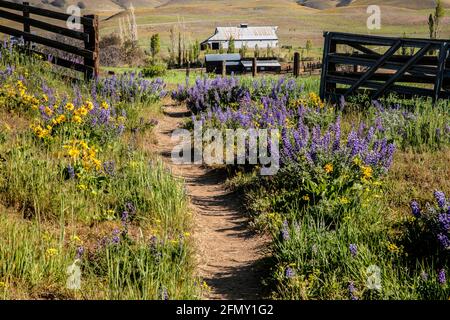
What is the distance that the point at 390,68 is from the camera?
12.6 metres

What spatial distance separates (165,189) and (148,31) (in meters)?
121

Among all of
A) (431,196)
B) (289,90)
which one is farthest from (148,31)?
(431,196)

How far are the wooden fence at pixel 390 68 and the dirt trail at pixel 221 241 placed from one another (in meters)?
5.58

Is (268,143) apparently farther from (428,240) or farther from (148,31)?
(148,31)

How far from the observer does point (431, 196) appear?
260 inches

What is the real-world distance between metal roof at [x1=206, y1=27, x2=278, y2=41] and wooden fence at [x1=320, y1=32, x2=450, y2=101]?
61831 mm

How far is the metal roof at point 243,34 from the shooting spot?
7600 cm

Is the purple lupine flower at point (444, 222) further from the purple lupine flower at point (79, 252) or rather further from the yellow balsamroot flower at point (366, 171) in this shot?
the purple lupine flower at point (79, 252)

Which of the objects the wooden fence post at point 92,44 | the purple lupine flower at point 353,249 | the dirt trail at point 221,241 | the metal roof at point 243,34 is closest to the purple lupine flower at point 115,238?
the dirt trail at point 221,241

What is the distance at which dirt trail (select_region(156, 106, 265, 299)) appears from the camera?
205 inches

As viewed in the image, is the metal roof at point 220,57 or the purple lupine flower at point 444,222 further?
the metal roof at point 220,57

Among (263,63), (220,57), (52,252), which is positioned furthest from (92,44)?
(263,63)

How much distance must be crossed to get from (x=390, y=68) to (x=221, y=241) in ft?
26.3

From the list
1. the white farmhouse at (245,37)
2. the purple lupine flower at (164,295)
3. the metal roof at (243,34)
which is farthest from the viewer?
the metal roof at (243,34)
